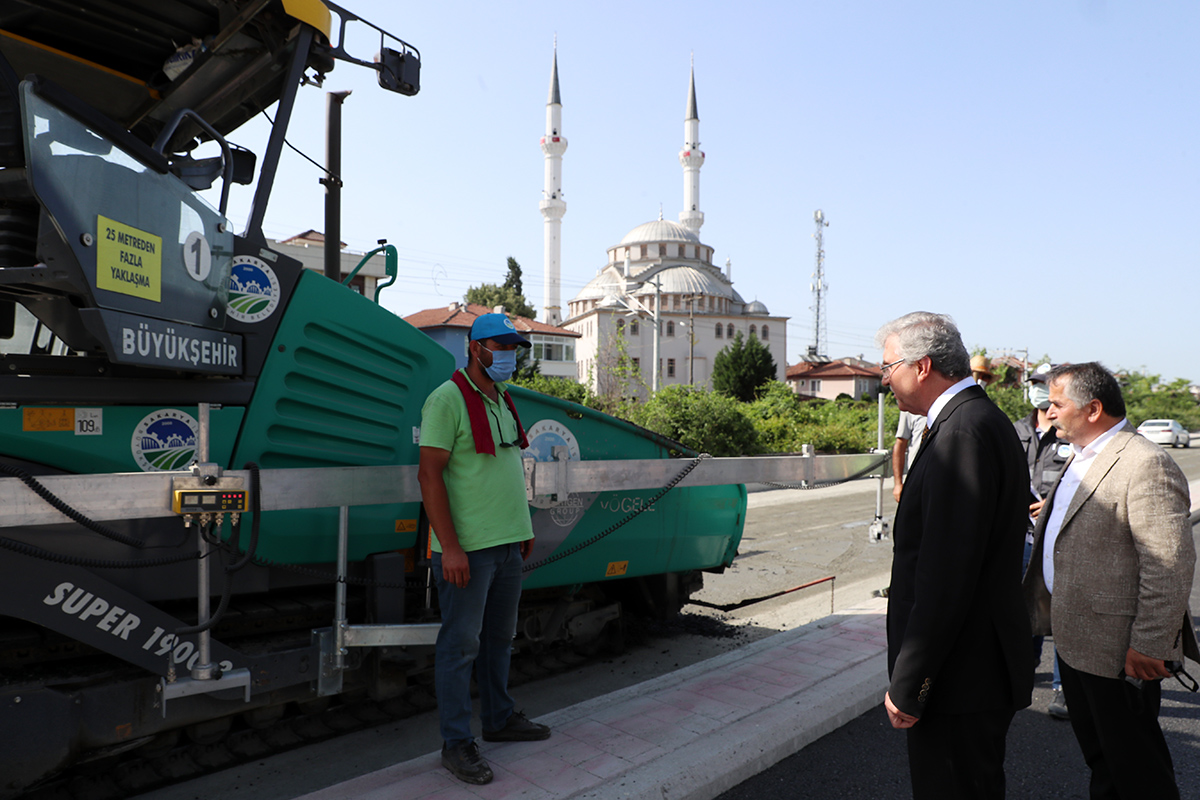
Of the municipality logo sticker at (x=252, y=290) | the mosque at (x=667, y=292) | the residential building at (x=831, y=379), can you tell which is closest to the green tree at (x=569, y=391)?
the municipality logo sticker at (x=252, y=290)

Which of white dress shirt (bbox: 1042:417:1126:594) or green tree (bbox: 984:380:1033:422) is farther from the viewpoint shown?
green tree (bbox: 984:380:1033:422)

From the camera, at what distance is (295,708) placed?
3.92m

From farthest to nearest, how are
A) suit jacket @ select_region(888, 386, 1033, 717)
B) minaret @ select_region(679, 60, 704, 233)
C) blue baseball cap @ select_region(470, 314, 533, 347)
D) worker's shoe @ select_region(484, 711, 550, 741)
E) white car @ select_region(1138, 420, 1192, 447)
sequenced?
minaret @ select_region(679, 60, 704, 233)
white car @ select_region(1138, 420, 1192, 447)
worker's shoe @ select_region(484, 711, 550, 741)
blue baseball cap @ select_region(470, 314, 533, 347)
suit jacket @ select_region(888, 386, 1033, 717)

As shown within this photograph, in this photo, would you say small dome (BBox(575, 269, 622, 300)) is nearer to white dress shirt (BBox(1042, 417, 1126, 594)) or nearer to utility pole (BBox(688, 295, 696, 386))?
utility pole (BBox(688, 295, 696, 386))

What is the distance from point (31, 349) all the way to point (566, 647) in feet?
11.4

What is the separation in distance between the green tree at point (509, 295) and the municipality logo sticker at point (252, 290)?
66.1 metres

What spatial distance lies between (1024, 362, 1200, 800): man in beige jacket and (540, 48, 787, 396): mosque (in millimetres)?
60574

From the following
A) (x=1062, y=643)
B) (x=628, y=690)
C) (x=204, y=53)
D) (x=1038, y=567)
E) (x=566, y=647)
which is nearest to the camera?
(x=1062, y=643)

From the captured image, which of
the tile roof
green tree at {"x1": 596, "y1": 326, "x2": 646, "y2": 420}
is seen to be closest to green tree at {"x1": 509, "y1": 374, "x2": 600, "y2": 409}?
green tree at {"x1": 596, "y1": 326, "x2": 646, "y2": 420}

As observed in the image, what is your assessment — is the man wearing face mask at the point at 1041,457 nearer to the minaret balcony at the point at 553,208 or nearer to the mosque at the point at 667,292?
the mosque at the point at 667,292

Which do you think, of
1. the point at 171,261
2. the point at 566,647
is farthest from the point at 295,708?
the point at 171,261

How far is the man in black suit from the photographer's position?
213 cm

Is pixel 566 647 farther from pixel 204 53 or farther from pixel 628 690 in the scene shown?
pixel 204 53

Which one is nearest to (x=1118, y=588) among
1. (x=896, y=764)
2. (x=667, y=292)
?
(x=896, y=764)
